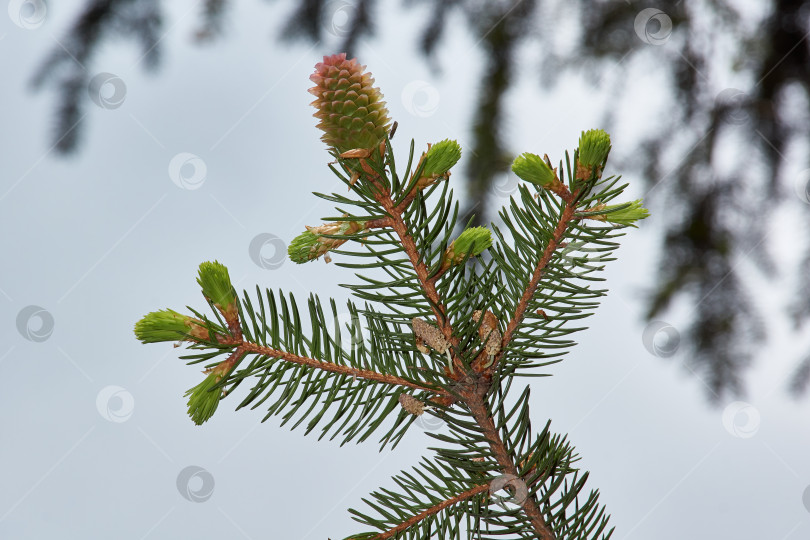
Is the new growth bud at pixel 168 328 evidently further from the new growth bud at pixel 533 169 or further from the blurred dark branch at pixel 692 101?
the blurred dark branch at pixel 692 101

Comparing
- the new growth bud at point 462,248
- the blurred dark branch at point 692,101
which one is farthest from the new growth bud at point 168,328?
the blurred dark branch at point 692,101

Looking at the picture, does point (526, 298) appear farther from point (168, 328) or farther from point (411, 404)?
point (168, 328)

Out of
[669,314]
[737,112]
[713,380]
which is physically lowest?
[713,380]

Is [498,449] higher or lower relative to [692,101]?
lower

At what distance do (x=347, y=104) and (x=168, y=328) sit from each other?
0.17 meters

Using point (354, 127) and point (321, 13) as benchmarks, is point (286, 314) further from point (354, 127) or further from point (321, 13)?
point (321, 13)

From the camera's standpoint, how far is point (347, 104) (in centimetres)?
37

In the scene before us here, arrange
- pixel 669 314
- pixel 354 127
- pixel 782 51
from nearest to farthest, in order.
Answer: pixel 354 127
pixel 782 51
pixel 669 314

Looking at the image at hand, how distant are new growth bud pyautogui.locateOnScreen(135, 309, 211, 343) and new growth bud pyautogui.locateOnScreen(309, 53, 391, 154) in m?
0.14

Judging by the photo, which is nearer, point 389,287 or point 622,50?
point 389,287

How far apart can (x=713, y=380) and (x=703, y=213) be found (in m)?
0.32

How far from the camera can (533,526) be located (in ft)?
1.42

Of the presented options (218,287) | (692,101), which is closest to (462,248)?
(218,287)

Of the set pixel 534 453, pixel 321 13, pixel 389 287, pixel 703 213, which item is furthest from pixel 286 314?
pixel 703 213
